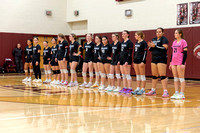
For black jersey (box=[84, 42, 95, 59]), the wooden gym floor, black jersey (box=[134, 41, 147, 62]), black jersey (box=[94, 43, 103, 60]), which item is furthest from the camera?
black jersey (box=[84, 42, 95, 59])

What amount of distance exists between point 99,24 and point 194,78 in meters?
7.50

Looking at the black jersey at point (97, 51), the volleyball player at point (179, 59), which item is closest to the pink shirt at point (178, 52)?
the volleyball player at point (179, 59)

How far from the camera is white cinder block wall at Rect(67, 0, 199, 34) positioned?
15.5m

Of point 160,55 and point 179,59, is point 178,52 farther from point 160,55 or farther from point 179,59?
point 160,55

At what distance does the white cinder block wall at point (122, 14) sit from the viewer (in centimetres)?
1551

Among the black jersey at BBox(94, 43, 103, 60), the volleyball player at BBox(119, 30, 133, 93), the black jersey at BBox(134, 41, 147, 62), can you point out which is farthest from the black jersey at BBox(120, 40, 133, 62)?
the black jersey at BBox(94, 43, 103, 60)

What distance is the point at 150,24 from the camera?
16266mm

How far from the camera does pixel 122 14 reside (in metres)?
17.7

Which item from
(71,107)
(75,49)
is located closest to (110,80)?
(75,49)

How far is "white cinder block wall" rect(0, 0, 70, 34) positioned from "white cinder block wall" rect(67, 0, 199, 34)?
2.48 ft

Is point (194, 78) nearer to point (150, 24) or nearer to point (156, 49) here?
point (150, 24)

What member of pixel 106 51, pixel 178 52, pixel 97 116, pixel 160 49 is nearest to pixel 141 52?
pixel 160 49

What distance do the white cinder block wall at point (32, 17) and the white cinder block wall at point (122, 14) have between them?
76cm

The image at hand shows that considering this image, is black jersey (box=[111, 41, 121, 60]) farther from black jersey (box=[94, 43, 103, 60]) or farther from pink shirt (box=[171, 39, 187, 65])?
pink shirt (box=[171, 39, 187, 65])
